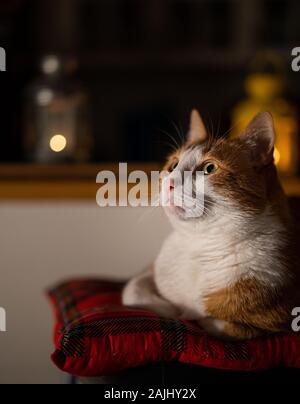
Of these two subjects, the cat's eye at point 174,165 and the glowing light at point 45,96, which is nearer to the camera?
the cat's eye at point 174,165

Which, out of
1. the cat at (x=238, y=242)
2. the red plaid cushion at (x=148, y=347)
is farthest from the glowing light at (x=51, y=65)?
the red plaid cushion at (x=148, y=347)

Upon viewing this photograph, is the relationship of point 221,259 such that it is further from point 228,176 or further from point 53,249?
point 53,249

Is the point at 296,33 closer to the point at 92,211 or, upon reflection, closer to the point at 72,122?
the point at 72,122

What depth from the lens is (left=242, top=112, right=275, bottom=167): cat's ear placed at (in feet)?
3.12

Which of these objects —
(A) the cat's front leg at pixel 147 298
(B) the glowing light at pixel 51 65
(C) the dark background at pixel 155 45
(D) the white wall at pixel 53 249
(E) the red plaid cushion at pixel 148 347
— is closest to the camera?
(E) the red plaid cushion at pixel 148 347

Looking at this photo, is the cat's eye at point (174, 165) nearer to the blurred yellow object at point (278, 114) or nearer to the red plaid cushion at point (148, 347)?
the red plaid cushion at point (148, 347)

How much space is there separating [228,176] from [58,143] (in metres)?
1.07

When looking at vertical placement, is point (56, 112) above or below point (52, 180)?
above

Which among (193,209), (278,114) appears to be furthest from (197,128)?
(278,114)

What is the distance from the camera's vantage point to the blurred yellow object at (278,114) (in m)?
1.92

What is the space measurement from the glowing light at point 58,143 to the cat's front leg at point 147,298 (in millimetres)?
832

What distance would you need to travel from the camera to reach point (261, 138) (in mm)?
963
